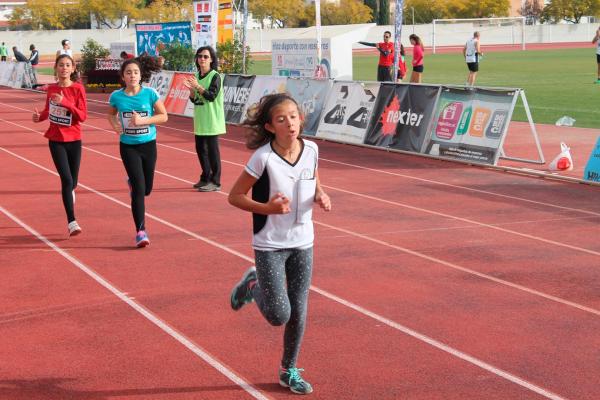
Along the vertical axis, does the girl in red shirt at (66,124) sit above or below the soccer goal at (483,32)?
below

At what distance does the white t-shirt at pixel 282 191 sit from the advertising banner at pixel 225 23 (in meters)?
30.0

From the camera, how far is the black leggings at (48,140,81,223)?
11.0 metres

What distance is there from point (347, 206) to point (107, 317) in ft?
18.8

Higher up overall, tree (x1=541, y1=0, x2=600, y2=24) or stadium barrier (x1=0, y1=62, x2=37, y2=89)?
tree (x1=541, y1=0, x2=600, y2=24)

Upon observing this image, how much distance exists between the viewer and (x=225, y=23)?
35969 mm

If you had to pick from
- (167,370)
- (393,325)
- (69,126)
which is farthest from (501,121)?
(167,370)

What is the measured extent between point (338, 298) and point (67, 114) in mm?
4216

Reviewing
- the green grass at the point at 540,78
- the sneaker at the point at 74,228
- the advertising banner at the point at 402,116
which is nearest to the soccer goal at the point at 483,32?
the green grass at the point at 540,78

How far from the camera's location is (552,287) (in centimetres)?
864

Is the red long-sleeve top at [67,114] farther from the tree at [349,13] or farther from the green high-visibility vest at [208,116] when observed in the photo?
the tree at [349,13]

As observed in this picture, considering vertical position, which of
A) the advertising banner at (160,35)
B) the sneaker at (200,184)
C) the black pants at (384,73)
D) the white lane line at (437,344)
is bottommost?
the white lane line at (437,344)

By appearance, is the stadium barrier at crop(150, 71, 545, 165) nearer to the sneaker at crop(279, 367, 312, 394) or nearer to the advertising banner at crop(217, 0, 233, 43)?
the sneaker at crop(279, 367, 312, 394)

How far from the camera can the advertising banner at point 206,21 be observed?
32969mm

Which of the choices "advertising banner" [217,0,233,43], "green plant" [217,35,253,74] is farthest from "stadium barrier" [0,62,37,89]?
"green plant" [217,35,253,74]
